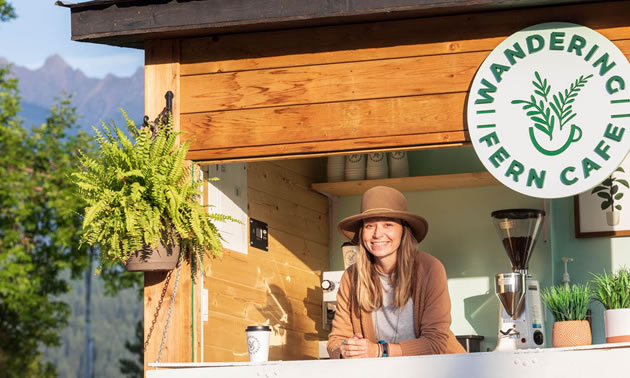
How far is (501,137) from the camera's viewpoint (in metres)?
4.49

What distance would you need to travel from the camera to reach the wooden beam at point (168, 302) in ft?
15.6

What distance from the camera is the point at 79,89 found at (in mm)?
95562

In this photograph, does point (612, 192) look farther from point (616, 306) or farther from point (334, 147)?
point (334, 147)

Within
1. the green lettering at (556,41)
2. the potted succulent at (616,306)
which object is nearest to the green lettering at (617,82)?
the green lettering at (556,41)

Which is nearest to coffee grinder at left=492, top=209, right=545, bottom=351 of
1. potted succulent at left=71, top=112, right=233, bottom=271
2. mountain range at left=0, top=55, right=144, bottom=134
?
potted succulent at left=71, top=112, right=233, bottom=271

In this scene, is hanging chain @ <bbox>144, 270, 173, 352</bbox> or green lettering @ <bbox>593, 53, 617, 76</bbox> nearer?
green lettering @ <bbox>593, 53, 617, 76</bbox>

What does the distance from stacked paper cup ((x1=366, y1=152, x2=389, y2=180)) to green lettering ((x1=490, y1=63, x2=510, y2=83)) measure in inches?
71.1

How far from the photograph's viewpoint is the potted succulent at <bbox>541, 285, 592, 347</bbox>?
4.17m

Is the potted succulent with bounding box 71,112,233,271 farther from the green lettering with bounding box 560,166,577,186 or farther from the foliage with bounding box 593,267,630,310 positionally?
the foliage with bounding box 593,267,630,310

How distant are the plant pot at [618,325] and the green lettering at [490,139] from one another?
0.87 meters

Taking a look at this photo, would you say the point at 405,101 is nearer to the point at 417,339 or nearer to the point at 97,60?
the point at 417,339

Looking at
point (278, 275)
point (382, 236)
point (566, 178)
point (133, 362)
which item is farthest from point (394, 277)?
point (133, 362)

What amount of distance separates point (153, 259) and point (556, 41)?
2023mm

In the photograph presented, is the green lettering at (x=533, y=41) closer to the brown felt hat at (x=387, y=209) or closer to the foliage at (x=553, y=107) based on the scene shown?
the foliage at (x=553, y=107)
